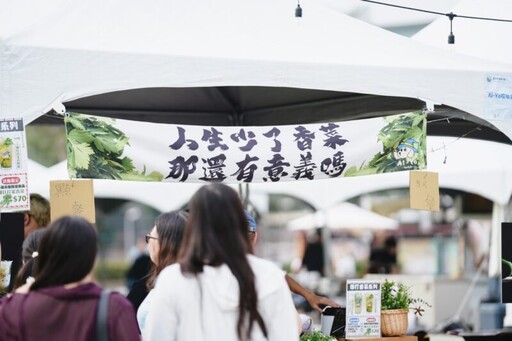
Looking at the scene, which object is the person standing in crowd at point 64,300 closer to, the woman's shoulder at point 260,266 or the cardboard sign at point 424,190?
the woman's shoulder at point 260,266

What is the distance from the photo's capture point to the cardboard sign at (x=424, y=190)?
5516mm

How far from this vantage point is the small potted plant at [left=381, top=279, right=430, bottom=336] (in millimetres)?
5297

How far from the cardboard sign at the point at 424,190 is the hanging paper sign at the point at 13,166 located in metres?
2.32

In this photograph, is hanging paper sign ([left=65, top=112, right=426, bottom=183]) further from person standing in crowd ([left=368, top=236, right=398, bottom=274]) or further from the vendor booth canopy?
person standing in crowd ([left=368, top=236, right=398, bottom=274])

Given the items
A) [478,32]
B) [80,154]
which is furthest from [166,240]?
[478,32]

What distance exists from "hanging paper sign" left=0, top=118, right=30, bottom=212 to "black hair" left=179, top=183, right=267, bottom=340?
66.2 inches

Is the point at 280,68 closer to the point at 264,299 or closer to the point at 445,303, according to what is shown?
the point at 264,299

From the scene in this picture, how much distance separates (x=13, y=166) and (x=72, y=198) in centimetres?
41

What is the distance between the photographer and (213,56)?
5.16 metres

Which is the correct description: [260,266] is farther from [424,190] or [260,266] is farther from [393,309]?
[424,190]

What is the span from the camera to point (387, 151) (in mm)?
5535

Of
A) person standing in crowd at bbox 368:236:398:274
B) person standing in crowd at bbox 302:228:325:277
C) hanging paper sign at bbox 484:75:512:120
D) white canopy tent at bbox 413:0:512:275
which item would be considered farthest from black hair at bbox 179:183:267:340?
person standing in crowd at bbox 302:228:325:277

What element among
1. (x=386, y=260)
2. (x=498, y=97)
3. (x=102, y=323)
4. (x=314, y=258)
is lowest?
(x=314, y=258)

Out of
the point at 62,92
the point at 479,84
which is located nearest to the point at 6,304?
the point at 62,92
